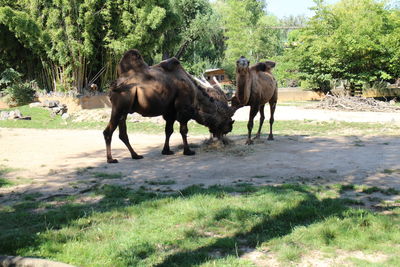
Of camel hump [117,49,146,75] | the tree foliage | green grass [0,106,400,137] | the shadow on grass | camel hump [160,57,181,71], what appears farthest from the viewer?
the tree foliage

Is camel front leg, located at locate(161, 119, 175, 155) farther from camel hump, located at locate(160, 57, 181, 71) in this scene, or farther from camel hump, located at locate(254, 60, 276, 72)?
camel hump, located at locate(254, 60, 276, 72)

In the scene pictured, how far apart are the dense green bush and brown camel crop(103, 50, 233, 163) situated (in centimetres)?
2024

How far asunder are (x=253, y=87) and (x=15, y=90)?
2093 centimetres

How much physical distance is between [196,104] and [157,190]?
143 inches

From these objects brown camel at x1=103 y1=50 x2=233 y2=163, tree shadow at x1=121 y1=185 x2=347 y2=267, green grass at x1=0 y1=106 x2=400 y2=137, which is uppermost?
brown camel at x1=103 y1=50 x2=233 y2=163

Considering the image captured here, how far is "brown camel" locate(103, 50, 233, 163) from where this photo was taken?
8094mm

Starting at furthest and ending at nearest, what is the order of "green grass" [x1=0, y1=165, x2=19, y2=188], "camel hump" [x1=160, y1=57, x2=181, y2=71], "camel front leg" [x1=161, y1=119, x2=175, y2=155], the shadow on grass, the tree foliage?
the tree foliage, "camel front leg" [x1=161, y1=119, x2=175, y2=155], "camel hump" [x1=160, y1=57, x2=181, y2=71], "green grass" [x1=0, y1=165, x2=19, y2=188], the shadow on grass

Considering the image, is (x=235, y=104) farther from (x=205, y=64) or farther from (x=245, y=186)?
(x=205, y=64)

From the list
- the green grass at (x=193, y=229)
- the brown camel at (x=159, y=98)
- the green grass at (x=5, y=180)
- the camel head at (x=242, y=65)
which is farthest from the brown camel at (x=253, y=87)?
the green grass at (x=5, y=180)

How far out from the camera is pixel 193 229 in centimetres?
403

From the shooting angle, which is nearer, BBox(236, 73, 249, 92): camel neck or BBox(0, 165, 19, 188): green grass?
BBox(0, 165, 19, 188): green grass

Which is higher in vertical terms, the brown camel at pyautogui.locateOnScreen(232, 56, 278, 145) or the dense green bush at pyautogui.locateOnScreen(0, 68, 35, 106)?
the dense green bush at pyautogui.locateOnScreen(0, 68, 35, 106)

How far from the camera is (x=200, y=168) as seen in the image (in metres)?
7.39

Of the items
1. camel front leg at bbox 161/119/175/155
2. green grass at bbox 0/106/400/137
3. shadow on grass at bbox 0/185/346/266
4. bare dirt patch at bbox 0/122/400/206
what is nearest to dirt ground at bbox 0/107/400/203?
bare dirt patch at bbox 0/122/400/206
